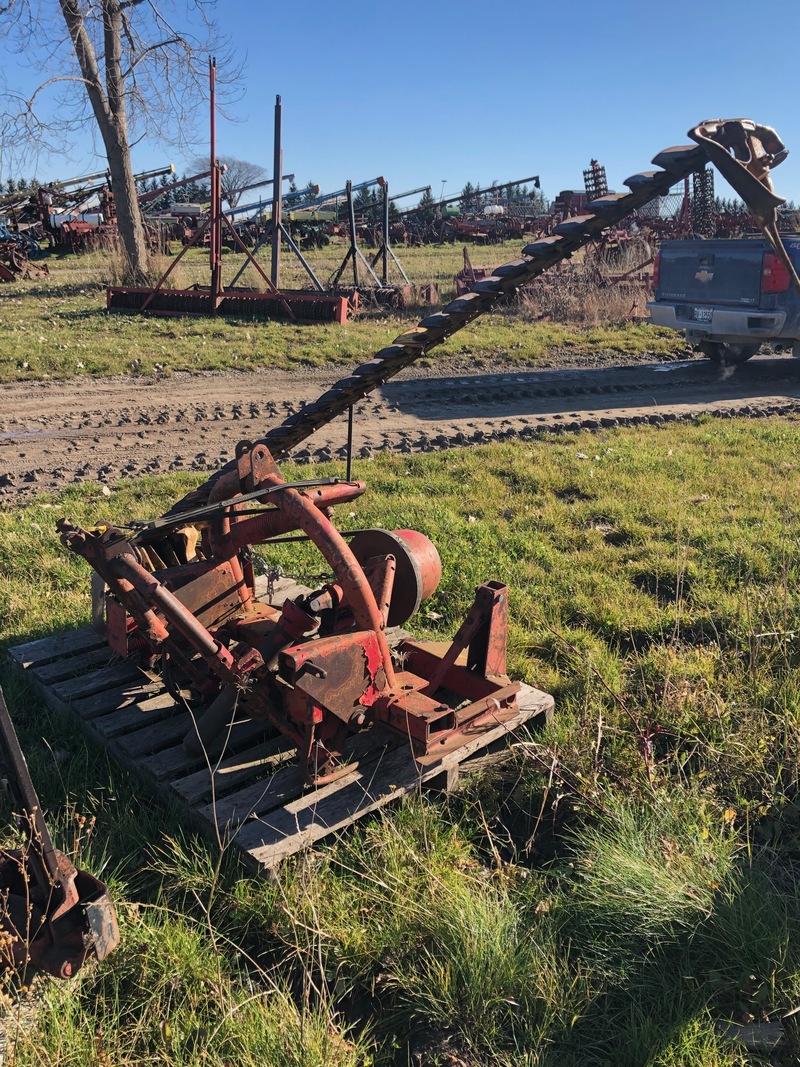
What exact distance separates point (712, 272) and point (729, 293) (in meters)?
0.37

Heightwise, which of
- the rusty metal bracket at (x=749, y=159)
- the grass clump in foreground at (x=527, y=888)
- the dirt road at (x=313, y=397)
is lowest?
the grass clump in foreground at (x=527, y=888)

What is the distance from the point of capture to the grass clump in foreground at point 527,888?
212cm

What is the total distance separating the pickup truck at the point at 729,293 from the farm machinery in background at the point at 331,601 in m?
7.69

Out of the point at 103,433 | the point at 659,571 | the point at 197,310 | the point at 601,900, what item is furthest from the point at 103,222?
the point at 601,900

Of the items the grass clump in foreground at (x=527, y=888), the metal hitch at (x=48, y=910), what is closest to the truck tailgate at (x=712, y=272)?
the grass clump in foreground at (x=527, y=888)

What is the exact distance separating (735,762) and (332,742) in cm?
152

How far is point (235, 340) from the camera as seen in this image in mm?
12320

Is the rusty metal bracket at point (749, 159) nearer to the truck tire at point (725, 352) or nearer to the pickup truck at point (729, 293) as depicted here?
the pickup truck at point (729, 293)

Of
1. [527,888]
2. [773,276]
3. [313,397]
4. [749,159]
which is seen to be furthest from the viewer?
[773,276]

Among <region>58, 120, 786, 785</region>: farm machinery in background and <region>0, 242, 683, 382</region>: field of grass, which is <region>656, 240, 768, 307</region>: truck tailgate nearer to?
<region>0, 242, 683, 382</region>: field of grass

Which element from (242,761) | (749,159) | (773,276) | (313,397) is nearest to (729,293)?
(773,276)

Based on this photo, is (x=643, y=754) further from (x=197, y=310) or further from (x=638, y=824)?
(x=197, y=310)

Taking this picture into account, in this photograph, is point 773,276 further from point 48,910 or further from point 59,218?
point 59,218

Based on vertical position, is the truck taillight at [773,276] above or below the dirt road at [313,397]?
above
